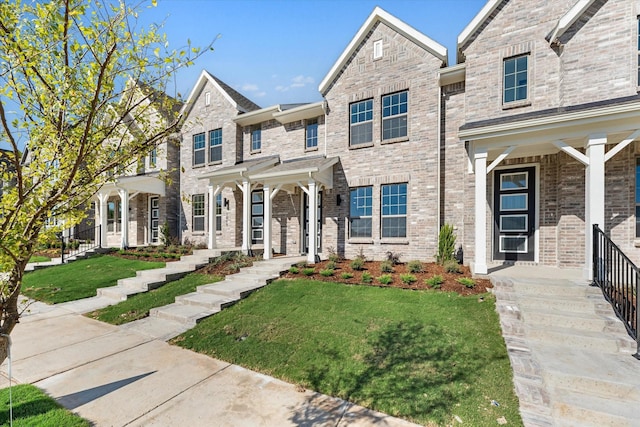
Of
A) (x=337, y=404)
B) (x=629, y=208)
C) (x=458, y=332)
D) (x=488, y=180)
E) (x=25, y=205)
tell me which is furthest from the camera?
(x=488, y=180)

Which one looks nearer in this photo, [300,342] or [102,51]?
[102,51]

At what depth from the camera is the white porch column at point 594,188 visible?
5.86 m

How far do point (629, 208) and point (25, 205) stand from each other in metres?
10.7

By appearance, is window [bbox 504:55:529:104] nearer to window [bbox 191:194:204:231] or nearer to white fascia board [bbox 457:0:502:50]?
white fascia board [bbox 457:0:502:50]

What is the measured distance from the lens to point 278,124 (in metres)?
13.0

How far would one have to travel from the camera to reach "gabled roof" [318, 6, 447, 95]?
9.40 metres

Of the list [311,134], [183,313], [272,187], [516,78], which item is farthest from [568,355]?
[311,134]

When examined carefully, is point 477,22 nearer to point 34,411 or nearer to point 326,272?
point 326,272

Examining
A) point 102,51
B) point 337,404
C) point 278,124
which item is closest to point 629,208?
point 337,404

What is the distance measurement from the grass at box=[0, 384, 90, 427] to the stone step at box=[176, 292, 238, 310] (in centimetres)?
316

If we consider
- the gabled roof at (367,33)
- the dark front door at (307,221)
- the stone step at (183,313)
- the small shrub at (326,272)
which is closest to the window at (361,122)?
the gabled roof at (367,33)

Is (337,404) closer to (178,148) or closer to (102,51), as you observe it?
(102,51)

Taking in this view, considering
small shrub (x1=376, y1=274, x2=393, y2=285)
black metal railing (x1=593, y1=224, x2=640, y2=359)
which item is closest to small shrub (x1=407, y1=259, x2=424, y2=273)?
small shrub (x1=376, y1=274, x2=393, y2=285)

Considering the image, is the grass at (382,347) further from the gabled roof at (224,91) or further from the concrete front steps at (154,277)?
the gabled roof at (224,91)
